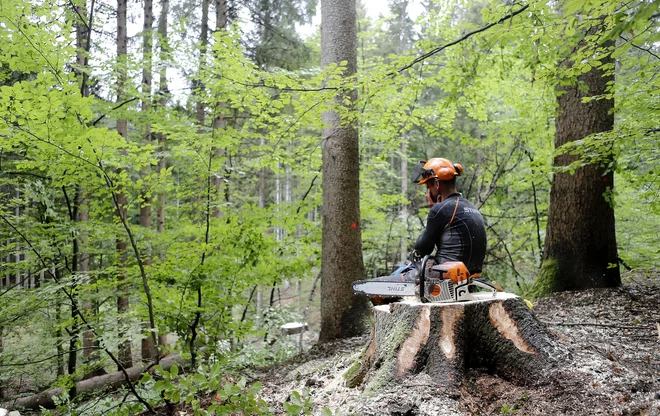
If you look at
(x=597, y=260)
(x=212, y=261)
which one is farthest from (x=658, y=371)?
(x=212, y=261)

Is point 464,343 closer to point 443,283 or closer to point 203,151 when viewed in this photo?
point 443,283

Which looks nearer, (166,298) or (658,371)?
(658,371)

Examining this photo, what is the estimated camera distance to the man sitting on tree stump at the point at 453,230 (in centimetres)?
336

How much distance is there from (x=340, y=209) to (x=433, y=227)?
2296 mm

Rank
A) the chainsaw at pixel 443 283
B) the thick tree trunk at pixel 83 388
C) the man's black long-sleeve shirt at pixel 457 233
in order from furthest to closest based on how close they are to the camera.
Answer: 1. the thick tree trunk at pixel 83 388
2. the man's black long-sleeve shirt at pixel 457 233
3. the chainsaw at pixel 443 283

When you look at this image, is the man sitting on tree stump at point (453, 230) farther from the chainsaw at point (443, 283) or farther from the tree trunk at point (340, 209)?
the tree trunk at point (340, 209)

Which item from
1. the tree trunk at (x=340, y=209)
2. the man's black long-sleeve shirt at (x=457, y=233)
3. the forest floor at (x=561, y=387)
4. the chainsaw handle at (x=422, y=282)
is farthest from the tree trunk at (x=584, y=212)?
the chainsaw handle at (x=422, y=282)

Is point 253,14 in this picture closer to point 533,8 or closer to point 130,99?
point 130,99

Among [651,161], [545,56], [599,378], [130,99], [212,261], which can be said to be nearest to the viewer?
[599,378]

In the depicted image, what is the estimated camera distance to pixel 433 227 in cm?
347

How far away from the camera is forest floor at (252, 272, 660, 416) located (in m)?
2.34

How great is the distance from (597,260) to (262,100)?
4.93 metres

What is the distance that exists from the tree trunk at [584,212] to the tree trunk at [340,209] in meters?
2.77

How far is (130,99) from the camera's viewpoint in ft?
20.0
